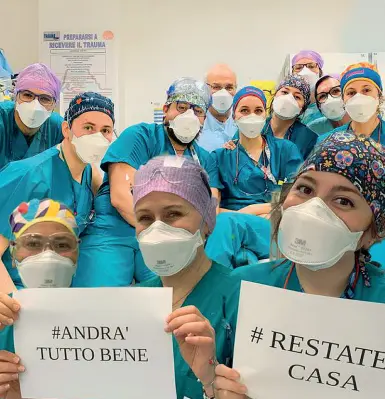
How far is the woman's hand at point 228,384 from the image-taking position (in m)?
1.03

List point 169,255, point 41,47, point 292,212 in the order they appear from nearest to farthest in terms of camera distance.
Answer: point 292,212, point 169,255, point 41,47

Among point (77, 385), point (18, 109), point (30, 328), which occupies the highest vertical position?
point (18, 109)

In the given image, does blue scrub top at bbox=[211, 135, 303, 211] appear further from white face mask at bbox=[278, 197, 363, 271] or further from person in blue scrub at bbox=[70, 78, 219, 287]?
white face mask at bbox=[278, 197, 363, 271]

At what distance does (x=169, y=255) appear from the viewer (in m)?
1.28

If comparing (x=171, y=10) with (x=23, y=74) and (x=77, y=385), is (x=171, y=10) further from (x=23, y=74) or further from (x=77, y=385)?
(x=77, y=385)

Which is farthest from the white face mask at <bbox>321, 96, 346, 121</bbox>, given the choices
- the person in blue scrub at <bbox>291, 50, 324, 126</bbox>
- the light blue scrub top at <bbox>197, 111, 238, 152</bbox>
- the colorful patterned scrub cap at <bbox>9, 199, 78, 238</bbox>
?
the colorful patterned scrub cap at <bbox>9, 199, 78, 238</bbox>

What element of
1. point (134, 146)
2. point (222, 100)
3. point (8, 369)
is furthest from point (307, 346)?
point (222, 100)

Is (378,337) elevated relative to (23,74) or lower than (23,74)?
lower

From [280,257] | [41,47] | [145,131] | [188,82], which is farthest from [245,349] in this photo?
[41,47]

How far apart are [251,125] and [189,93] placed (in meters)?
0.44

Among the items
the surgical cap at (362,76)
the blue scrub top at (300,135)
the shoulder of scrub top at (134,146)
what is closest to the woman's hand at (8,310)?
the shoulder of scrub top at (134,146)

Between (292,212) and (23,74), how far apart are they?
76.0 inches

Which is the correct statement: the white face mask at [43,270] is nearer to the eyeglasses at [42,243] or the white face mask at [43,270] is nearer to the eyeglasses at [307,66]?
the eyeglasses at [42,243]

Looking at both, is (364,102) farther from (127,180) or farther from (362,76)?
(127,180)
